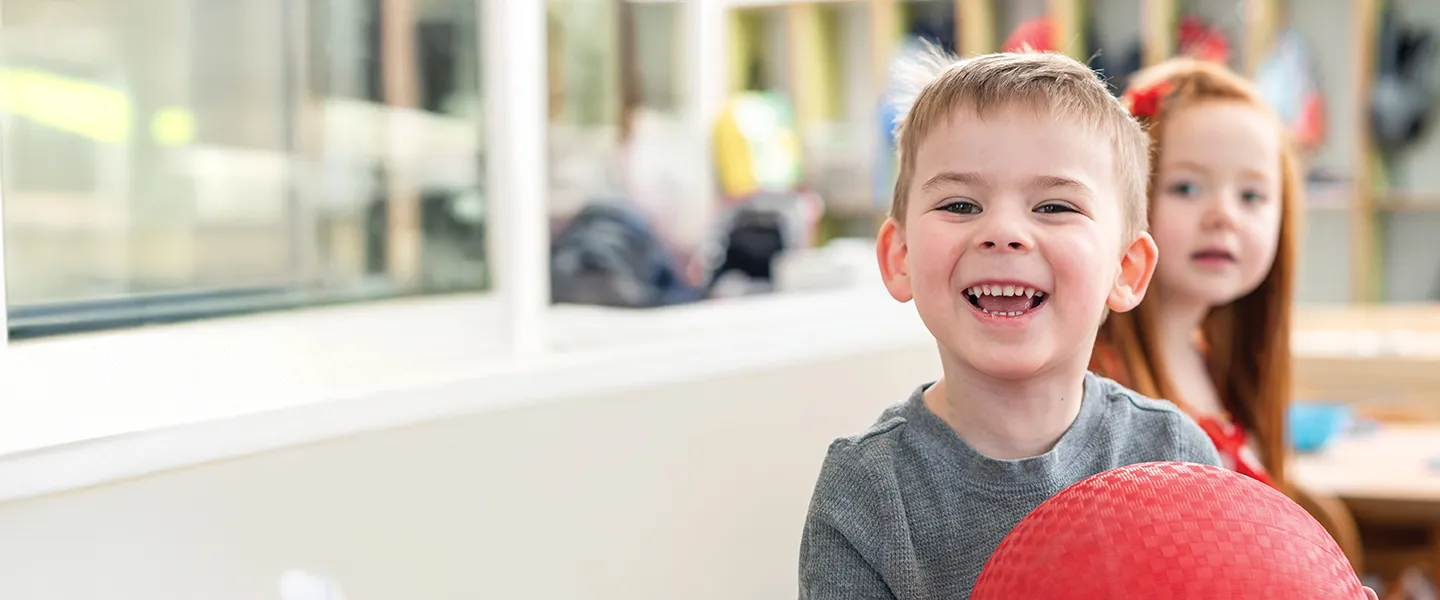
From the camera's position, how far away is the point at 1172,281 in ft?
5.12

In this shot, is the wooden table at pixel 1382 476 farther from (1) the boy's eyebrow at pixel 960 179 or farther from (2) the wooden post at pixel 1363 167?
(2) the wooden post at pixel 1363 167

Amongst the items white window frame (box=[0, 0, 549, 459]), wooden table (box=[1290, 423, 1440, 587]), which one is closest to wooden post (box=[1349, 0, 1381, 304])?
wooden table (box=[1290, 423, 1440, 587])

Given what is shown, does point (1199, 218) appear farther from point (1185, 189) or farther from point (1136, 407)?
point (1136, 407)

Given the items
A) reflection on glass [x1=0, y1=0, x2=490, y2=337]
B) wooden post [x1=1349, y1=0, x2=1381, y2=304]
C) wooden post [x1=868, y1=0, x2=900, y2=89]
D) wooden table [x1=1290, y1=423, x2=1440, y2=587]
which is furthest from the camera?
wooden post [x1=868, y1=0, x2=900, y2=89]

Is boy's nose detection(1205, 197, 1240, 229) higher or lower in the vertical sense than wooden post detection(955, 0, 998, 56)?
lower

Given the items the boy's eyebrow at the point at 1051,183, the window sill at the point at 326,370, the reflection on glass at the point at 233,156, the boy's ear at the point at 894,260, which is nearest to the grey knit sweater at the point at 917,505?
the boy's ear at the point at 894,260

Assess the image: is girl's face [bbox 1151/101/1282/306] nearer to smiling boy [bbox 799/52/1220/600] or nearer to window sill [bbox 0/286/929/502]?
window sill [bbox 0/286/929/502]

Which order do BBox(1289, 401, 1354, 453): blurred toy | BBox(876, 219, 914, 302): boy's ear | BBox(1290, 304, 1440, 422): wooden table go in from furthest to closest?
1. BBox(1290, 304, 1440, 422): wooden table
2. BBox(1289, 401, 1354, 453): blurred toy
3. BBox(876, 219, 914, 302): boy's ear

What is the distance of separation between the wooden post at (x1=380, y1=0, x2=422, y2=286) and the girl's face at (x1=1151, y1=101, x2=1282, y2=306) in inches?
39.7

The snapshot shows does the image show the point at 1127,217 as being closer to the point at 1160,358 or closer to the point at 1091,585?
the point at 1091,585

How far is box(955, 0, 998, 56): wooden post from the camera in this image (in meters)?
5.07

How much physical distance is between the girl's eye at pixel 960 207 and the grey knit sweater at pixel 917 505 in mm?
171

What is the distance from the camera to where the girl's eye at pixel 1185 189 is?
1548mm

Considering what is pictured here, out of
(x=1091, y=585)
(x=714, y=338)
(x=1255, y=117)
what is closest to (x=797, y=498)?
(x=714, y=338)
